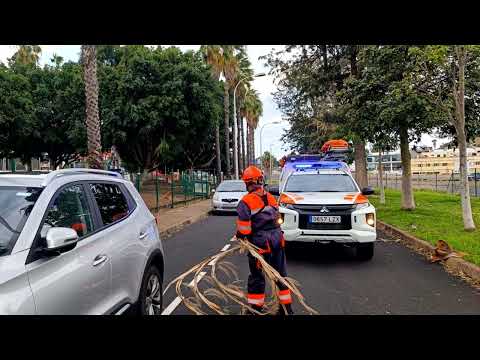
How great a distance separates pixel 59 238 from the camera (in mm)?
2941

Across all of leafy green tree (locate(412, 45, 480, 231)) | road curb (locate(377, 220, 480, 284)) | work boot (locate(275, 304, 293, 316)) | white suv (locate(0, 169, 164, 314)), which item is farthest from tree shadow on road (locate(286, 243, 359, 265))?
white suv (locate(0, 169, 164, 314))

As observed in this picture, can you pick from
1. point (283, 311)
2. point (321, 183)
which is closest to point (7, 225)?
point (283, 311)

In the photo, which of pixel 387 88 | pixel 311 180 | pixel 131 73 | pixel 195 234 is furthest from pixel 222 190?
pixel 131 73

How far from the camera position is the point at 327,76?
21969mm

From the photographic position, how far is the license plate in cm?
823

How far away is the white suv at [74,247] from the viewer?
9.15 feet

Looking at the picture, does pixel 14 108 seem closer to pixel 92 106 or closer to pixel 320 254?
pixel 92 106

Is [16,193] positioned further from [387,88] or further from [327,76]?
[327,76]

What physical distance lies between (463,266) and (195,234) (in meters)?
7.74

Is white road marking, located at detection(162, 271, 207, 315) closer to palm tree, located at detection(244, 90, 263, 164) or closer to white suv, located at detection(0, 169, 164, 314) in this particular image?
white suv, located at detection(0, 169, 164, 314)

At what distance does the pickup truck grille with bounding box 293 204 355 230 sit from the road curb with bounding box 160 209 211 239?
5762 mm

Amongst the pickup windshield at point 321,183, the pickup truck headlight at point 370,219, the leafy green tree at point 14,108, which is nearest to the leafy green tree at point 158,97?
the leafy green tree at point 14,108

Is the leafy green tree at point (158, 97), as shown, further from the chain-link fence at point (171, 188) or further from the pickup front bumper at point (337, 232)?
the pickup front bumper at point (337, 232)

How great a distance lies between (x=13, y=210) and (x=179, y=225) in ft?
39.7
